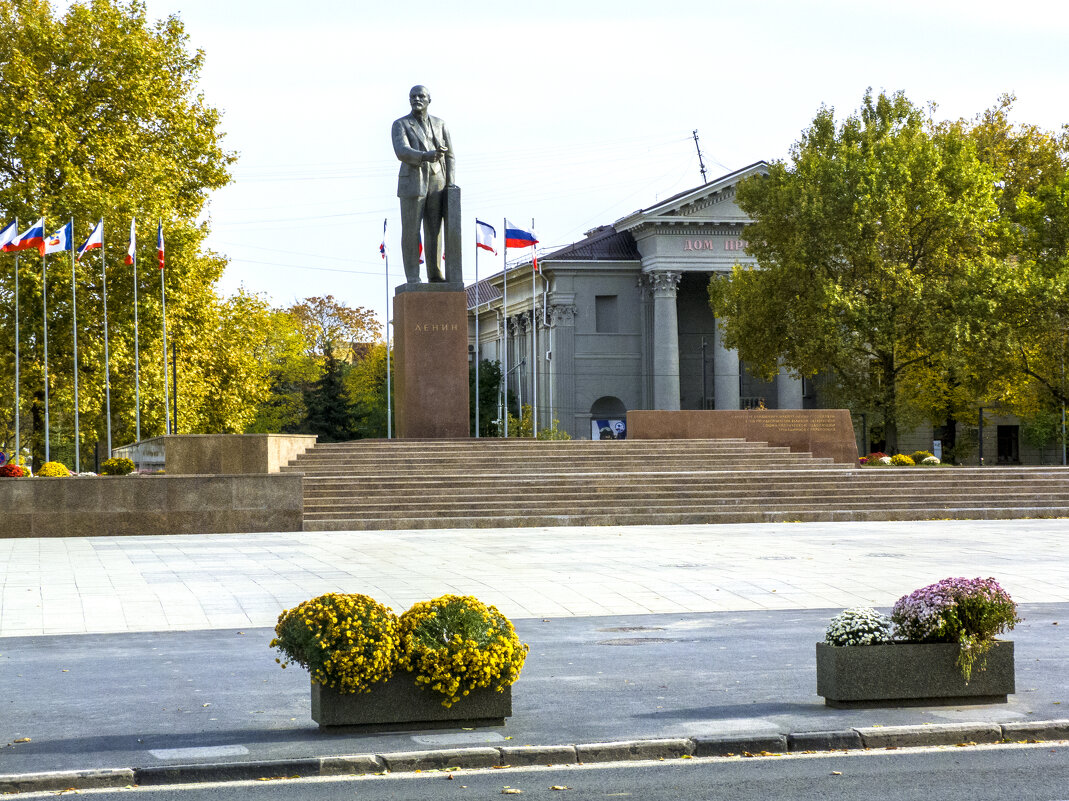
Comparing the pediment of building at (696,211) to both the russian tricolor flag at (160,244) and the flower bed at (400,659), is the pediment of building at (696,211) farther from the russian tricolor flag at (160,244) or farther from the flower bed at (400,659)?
the flower bed at (400,659)

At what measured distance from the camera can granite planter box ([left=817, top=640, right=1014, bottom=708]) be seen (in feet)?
30.0

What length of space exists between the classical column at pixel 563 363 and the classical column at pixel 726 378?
8259 millimetres

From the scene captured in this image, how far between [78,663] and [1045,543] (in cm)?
1775

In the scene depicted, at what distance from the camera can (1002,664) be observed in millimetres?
9320

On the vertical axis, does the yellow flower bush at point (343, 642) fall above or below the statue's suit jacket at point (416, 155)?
below

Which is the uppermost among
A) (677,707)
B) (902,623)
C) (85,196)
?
(85,196)

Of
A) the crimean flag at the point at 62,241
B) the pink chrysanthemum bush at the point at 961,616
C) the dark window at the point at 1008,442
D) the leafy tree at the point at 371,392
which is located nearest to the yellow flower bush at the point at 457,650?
the pink chrysanthemum bush at the point at 961,616

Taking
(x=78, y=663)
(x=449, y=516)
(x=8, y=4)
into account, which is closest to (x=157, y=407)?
(x=8, y=4)

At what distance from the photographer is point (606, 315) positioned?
78500mm

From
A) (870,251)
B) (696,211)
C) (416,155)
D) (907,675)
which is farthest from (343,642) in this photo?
(696,211)

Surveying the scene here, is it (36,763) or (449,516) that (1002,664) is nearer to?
(36,763)

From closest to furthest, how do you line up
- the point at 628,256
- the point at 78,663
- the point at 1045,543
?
the point at 78,663 → the point at 1045,543 → the point at 628,256

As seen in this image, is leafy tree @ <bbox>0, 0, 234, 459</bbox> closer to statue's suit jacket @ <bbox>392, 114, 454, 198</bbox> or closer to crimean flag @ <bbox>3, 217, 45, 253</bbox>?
crimean flag @ <bbox>3, 217, 45, 253</bbox>

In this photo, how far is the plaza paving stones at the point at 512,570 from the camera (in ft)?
49.6
